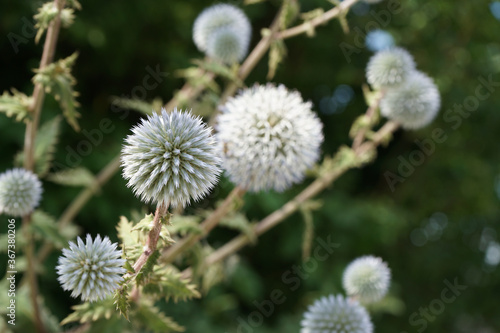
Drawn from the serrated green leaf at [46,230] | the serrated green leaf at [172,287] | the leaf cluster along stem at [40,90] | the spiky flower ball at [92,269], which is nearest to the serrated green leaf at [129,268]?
the spiky flower ball at [92,269]

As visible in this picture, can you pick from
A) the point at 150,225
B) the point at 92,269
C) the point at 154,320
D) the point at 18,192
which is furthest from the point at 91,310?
the point at 18,192

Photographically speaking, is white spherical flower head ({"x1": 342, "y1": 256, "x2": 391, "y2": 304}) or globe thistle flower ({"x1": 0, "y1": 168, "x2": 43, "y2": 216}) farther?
white spherical flower head ({"x1": 342, "y1": 256, "x2": 391, "y2": 304})

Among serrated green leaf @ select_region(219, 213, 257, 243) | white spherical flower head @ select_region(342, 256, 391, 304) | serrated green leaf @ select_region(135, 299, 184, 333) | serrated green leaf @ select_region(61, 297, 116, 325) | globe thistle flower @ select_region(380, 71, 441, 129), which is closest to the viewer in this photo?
serrated green leaf @ select_region(61, 297, 116, 325)

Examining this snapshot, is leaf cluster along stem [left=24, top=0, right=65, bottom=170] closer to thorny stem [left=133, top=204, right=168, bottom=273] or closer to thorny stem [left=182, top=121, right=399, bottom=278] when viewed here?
thorny stem [left=182, top=121, right=399, bottom=278]

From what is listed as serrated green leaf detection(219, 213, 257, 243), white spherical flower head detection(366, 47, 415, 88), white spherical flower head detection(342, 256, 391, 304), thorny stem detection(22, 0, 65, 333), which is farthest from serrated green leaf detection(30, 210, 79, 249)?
white spherical flower head detection(366, 47, 415, 88)

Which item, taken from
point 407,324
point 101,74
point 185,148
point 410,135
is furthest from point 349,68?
point 185,148

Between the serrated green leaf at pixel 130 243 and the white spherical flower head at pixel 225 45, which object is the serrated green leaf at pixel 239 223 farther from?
the white spherical flower head at pixel 225 45

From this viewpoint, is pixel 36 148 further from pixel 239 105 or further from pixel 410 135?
pixel 410 135
